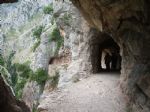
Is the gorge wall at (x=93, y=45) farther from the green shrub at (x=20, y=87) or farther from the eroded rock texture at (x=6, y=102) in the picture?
the eroded rock texture at (x=6, y=102)

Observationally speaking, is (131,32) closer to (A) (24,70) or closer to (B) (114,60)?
(B) (114,60)

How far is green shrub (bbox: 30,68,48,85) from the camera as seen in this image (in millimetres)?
27984

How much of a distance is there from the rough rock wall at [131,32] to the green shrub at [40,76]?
43.5ft

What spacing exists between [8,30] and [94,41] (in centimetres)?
6055

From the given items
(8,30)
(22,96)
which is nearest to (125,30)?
(22,96)

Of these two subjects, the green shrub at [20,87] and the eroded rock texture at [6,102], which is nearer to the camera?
the eroded rock texture at [6,102]

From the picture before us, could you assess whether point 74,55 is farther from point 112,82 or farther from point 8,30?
point 8,30

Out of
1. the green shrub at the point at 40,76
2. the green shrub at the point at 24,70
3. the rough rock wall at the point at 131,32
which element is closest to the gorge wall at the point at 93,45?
the rough rock wall at the point at 131,32

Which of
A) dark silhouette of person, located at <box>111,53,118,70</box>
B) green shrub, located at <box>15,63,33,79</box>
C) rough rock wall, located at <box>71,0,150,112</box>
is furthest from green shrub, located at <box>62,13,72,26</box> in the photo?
green shrub, located at <box>15,63,33,79</box>

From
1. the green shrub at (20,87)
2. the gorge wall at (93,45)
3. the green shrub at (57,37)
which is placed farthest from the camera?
the green shrub at (20,87)

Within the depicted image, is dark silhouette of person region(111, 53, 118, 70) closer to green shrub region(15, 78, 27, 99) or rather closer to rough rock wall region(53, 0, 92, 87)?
rough rock wall region(53, 0, 92, 87)

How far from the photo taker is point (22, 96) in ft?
102

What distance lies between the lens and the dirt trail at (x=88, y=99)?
14.4m

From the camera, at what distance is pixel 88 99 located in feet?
51.0
